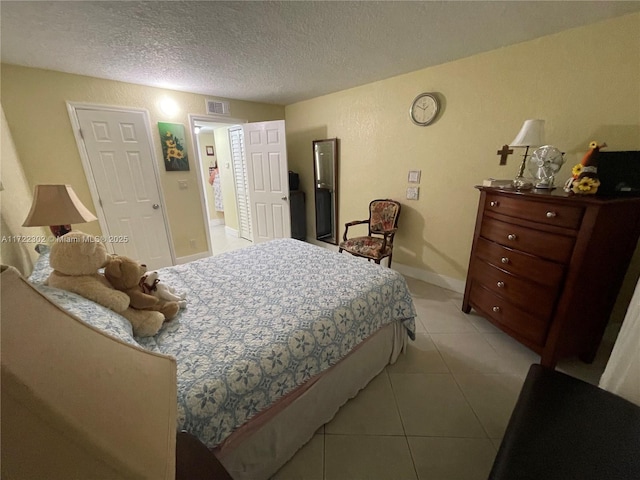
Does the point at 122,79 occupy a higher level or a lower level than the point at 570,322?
higher

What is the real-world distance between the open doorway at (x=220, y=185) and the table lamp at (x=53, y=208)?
176 centimetres

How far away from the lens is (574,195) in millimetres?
1439

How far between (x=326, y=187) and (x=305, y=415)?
322 cm

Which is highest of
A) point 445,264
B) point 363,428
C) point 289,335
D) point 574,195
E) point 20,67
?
point 20,67

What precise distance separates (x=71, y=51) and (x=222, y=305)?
240cm

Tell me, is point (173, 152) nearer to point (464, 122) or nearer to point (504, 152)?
point (464, 122)

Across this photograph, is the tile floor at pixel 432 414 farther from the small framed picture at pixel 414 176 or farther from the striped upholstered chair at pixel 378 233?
the small framed picture at pixel 414 176

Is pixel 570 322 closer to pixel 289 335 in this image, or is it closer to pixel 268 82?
pixel 289 335

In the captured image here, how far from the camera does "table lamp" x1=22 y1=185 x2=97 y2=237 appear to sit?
1.60 m

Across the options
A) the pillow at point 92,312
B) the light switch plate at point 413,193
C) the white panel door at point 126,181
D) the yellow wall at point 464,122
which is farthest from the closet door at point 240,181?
the pillow at point 92,312

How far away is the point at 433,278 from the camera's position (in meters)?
2.84

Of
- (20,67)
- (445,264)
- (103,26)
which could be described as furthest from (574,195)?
(20,67)

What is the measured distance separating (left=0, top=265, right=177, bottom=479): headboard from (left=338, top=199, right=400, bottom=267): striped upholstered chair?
236 centimetres

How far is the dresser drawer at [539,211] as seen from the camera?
4.53ft
